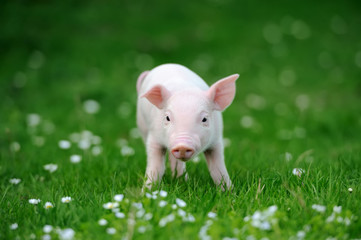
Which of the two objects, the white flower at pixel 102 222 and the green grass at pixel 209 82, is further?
the green grass at pixel 209 82

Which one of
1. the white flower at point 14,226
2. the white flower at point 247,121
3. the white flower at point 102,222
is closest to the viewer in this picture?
the white flower at point 102,222

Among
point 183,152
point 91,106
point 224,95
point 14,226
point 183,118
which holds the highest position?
point 224,95

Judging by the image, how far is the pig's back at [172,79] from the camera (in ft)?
11.4

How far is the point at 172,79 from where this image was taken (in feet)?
12.0

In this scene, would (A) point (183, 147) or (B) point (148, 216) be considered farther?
(A) point (183, 147)

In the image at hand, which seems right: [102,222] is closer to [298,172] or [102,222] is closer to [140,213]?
[140,213]

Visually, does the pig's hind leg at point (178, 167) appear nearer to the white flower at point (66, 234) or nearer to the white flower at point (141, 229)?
the white flower at point (141, 229)

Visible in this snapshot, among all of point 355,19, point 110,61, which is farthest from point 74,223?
point 355,19

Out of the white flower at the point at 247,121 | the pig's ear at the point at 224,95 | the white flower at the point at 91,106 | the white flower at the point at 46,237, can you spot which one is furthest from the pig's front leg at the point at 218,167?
the white flower at the point at 91,106

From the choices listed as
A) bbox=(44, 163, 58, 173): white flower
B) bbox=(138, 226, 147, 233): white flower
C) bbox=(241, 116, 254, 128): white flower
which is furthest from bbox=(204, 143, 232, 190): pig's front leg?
bbox=(241, 116, 254, 128): white flower

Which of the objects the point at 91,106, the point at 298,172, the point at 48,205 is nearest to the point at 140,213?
the point at 48,205

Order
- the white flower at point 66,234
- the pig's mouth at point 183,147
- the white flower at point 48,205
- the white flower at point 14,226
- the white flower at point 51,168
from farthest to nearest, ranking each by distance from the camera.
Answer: the white flower at point 51,168, the white flower at point 48,205, the pig's mouth at point 183,147, the white flower at point 14,226, the white flower at point 66,234

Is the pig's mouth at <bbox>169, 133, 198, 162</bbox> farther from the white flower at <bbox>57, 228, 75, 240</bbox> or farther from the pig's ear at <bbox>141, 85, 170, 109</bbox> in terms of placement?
the white flower at <bbox>57, 228, 75, 240</bbox>

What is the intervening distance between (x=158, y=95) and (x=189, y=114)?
40 centimetres
